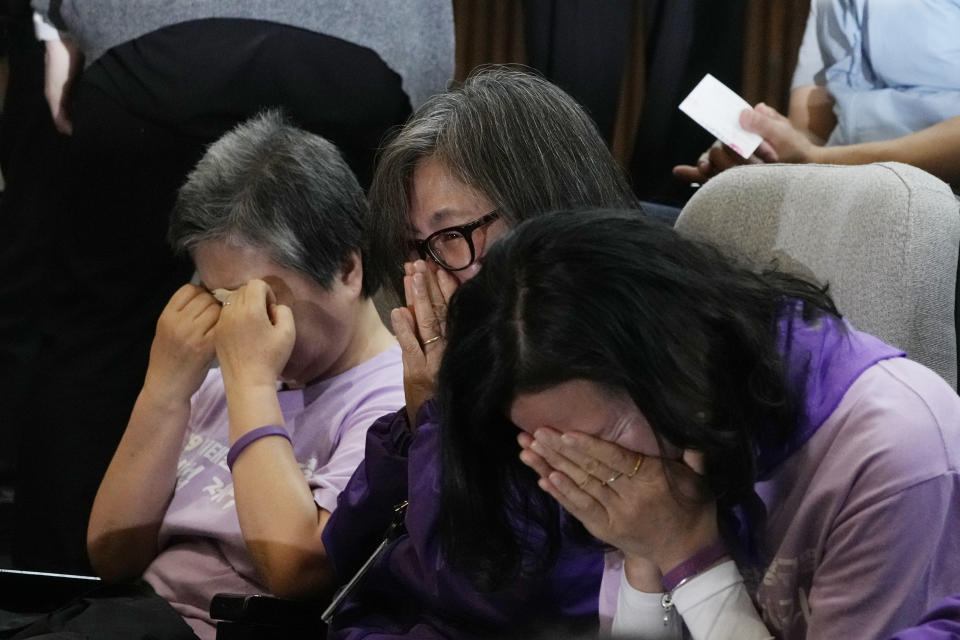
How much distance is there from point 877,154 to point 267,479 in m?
1.12

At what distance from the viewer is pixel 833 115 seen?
2.20m

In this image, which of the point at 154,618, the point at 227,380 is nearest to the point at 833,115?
the point at 227,380

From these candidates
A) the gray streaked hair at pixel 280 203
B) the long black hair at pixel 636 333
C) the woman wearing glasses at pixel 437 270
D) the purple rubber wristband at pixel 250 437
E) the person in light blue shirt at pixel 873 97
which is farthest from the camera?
the person in light blue shirt at pixel 873 97

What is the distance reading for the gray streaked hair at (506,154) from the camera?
1474 mm

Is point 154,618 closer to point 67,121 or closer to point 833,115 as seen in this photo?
point 67,121

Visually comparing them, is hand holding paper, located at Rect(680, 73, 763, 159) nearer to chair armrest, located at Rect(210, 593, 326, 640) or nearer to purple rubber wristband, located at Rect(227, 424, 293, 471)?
purple rubber wristband, located at Rect(227, 424, 293, 471)

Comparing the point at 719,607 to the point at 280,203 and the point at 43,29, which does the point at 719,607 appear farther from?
the point at 43,29

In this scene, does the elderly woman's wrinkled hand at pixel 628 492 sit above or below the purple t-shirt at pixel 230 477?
above

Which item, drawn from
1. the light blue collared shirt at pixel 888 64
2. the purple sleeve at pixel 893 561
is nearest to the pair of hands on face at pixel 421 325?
the purple sleeve at pixel 893 561

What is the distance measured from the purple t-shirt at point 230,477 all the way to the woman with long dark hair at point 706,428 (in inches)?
19.3

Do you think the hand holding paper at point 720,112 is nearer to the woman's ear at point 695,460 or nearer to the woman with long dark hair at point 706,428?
the woman with long dark hair at point 706,428

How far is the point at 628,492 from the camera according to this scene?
1161mm

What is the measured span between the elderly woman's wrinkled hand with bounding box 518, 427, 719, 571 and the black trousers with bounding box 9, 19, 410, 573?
3.44 feet

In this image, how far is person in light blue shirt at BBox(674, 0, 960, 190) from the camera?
199 centimetres
